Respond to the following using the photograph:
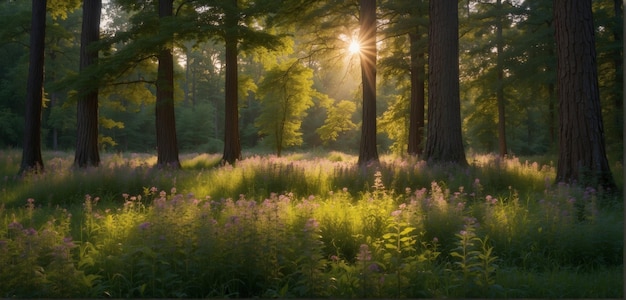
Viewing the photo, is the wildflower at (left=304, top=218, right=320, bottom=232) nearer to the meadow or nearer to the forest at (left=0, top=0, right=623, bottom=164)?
the meadow

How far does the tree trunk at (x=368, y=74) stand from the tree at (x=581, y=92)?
20.5 feet

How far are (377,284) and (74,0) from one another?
16.5 meters

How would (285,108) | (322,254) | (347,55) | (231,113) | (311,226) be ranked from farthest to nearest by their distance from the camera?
(285,108) < (347,55) < (231,113) < (322,254) < (311,226)

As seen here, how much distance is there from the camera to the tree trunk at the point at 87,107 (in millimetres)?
13850

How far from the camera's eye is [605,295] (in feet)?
12.9

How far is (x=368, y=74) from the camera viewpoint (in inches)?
548


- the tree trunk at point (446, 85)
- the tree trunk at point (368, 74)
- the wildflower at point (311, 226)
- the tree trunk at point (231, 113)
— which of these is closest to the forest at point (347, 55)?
the tree trunk at point (231, 113)

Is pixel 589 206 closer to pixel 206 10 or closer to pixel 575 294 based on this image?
pixel 575 294

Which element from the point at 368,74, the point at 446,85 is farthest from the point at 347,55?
the point at 446,85

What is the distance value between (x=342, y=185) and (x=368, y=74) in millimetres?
6041

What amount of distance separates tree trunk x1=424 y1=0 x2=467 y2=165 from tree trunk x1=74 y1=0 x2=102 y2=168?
10898mm

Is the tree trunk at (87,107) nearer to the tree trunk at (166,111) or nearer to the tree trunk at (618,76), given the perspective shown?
the tree trunk at (166,111)

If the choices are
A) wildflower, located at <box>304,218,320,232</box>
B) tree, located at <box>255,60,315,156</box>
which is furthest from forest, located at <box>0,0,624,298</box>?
tree, located at <box>255,60,315,156</box>

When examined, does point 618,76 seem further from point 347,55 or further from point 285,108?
point 285,108
